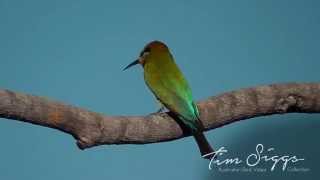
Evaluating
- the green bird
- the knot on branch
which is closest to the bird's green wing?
the green bird

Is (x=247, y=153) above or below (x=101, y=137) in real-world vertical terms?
below

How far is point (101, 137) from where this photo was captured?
2.36ft

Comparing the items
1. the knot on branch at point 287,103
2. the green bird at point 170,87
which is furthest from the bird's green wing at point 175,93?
the knot on branch at point 287,103

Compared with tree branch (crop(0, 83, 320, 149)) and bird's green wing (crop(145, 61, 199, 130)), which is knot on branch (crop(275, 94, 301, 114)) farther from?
bird's green wing (crop(145, 61, 199, 130))

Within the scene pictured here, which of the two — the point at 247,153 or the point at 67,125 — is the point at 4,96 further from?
the point at 247,153

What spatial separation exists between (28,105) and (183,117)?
0.27 metres

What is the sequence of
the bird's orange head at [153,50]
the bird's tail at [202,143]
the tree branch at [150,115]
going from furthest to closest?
the bird's orange head at [153,50] → the bird's tail at [202,143] → the tree branch at [150,115]

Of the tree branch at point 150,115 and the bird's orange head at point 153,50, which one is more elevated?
the bird's orange head at point 153,50

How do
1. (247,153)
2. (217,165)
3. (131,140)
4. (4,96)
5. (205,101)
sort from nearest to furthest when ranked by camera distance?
(4,96) < (131,140) < (205,101) < (217,165) < (247,153)

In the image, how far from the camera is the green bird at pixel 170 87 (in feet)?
2.61

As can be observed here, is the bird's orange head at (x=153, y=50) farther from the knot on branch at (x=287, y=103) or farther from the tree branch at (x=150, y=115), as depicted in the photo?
the knot on branch at (x=287, y=103)

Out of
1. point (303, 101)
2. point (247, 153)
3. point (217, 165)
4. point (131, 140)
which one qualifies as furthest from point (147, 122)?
point (247, 153)

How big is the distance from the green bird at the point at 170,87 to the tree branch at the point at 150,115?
0.03 meters

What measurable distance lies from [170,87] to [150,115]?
0.10 meters
